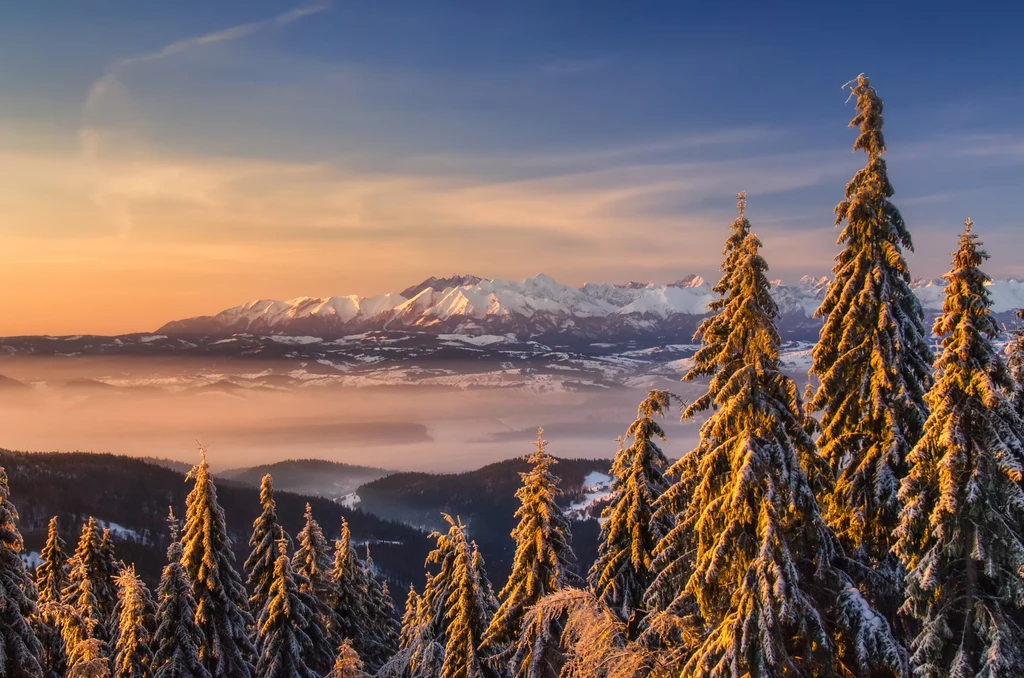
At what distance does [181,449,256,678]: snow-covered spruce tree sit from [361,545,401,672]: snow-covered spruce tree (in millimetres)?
14676

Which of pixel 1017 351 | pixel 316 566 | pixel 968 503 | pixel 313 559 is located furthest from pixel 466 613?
pixel 1017 351

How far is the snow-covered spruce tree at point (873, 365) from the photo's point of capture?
1853cm

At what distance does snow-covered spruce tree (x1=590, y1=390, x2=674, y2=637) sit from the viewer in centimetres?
2291

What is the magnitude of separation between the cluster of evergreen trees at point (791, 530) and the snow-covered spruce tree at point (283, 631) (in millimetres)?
3543

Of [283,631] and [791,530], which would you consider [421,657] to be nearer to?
[283,631]

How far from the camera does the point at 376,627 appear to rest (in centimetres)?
4919

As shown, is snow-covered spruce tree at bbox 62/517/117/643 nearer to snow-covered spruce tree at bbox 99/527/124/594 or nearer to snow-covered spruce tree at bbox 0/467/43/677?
snow-covered spruce tree at bbox 99/527/124/594

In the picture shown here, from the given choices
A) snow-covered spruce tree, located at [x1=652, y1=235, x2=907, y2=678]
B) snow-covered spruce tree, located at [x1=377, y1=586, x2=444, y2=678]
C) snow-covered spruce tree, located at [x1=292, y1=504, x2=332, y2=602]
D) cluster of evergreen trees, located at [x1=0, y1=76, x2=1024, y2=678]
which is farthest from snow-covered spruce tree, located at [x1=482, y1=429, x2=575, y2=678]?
snow-covered spruce tree, located at [x1=292, y1=504, x2=332, y2=602]

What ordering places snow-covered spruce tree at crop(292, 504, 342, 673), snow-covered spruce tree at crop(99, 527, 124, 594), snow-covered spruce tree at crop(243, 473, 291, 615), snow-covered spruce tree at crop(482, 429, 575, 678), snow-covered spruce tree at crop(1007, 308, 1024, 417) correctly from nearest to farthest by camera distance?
snow-covered spruce tree at crop(1007, 308, 1024, 417)
snow-covered spruce tree at crop(482, 429, 575, 678)
snow-covered spruce tree at crop(243, 473, 291, 615)
snow-covered spruce tree at crop(99, 527, 124, 594)
snow-covered spruce tree at crop(292, 504, 342, 673)

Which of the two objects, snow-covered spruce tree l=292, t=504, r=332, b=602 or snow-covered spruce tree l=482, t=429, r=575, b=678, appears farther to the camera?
snow-covered spruce tree l=292, t=504, r=332, b=602

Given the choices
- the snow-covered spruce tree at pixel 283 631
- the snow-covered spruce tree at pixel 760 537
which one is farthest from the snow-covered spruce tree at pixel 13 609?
the snow-covered spruce tree at pixel 760 537

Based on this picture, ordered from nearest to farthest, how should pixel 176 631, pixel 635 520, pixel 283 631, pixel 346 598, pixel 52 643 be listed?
pixel 635 520 → pixel 176 631 → pixel 283 631 → pixel 52 643 → pixel 346 598

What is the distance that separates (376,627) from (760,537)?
1623 inches

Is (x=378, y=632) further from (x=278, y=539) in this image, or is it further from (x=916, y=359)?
(x=916, y=359)
